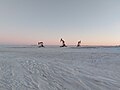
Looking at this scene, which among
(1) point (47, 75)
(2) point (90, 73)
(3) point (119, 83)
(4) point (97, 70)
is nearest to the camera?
(3) point (119, 83)

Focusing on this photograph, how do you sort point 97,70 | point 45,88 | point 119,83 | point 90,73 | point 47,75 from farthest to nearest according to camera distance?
point 97,70, point 90,73, point 47,75, point 119,83, point 45,88

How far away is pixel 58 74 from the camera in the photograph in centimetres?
997

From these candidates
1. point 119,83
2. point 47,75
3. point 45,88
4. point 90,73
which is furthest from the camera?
point 90,73

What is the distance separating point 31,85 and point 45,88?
68 cm

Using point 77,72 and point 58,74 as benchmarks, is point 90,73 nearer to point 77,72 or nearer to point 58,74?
point 77,72

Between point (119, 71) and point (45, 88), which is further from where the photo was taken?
point (119, 71)

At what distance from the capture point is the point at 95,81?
8984 mm

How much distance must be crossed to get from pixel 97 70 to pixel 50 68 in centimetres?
271

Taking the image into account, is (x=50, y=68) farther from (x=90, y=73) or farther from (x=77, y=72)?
(x=90, y=73)

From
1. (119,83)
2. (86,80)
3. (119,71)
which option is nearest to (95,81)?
(86,80)

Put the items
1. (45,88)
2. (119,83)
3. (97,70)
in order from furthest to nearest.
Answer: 1. (97,70)
2. (119,83)
3. (45,88)

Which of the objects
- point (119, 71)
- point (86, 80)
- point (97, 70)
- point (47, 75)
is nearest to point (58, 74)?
point (47, 75)

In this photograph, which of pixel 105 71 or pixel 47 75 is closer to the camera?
pixel 47 75

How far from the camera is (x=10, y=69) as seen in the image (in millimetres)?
10500
